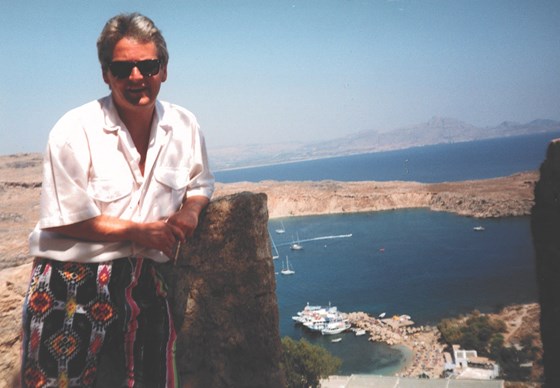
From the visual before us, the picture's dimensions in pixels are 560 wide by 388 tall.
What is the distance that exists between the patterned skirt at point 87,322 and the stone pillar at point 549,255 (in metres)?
3.85

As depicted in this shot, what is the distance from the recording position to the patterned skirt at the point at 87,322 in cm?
168

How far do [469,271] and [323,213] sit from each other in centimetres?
3883

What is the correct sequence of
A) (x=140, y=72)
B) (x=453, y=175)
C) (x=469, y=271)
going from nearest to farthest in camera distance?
1. (x=140, y=72)
2. (x=469, y=271)
3. (x=453, y=175)

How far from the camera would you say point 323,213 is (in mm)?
81000

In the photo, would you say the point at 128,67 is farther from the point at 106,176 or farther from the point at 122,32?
the point at 106,176

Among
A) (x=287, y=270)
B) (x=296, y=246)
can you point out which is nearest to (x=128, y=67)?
(x=287, y=270)

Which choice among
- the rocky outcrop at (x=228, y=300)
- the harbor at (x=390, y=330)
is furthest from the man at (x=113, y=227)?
the harbor at (x=390, y=330)

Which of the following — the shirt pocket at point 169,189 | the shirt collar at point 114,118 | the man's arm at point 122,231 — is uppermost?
the shirt collar at point 114,118

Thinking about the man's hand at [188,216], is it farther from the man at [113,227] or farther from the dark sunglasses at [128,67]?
the dark sunglasses at [128,67]

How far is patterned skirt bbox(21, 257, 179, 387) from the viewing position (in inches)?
66.1

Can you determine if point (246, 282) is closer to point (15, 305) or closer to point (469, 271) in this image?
point (15, 305)

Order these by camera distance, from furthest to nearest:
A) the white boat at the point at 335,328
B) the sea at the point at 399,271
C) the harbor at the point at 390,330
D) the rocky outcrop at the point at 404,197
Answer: the rocky outcrop at the point at 404,197 → the sea at the point at 399,271 → the white boat at the point at 335,328 → the harbor at the point at 390,330

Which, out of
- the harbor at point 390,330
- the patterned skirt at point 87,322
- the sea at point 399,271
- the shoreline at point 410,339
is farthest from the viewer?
the sea at point 399,271

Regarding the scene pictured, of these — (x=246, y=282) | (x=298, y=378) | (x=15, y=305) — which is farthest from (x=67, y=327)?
(x=298, y=378)
